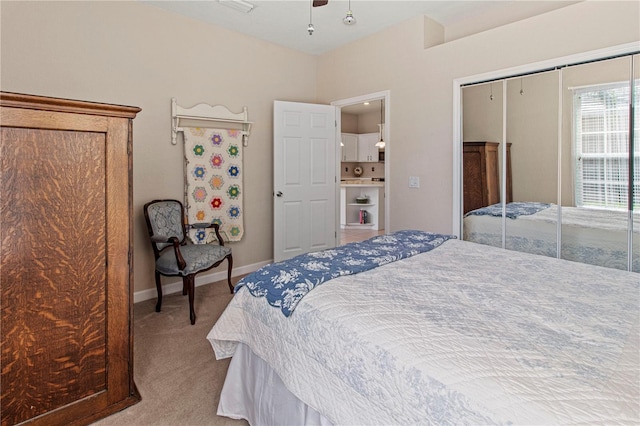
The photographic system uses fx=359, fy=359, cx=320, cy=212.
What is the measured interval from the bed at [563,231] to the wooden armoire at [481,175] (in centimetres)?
8

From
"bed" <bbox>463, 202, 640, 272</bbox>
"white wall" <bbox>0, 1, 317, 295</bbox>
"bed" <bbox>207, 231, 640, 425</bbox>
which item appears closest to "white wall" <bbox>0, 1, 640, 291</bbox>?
"white wall" <bbox>0, 1, 317, 295</bbox>

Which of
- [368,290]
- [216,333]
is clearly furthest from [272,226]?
[368,290]

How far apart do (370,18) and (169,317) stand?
3466 millimetres

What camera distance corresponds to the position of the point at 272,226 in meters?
4.54

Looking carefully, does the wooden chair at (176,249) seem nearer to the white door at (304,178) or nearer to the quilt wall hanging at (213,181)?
the quilt wall hanging at (213,181)

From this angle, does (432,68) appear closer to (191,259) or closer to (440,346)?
(191,259)

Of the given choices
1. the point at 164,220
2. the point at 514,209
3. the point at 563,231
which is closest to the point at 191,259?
the point at 164,220

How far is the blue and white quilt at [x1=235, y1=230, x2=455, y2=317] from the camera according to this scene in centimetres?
147

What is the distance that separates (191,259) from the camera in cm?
306

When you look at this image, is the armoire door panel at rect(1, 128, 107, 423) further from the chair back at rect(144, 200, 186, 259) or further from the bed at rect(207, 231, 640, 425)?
the chair back at rect(144, 200, 186, 259)

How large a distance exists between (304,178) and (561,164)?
2.66 metres

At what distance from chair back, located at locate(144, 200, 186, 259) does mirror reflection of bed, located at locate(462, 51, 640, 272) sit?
9.14 feet

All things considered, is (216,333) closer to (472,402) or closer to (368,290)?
(368,290)

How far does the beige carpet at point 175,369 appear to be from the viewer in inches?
71.1
